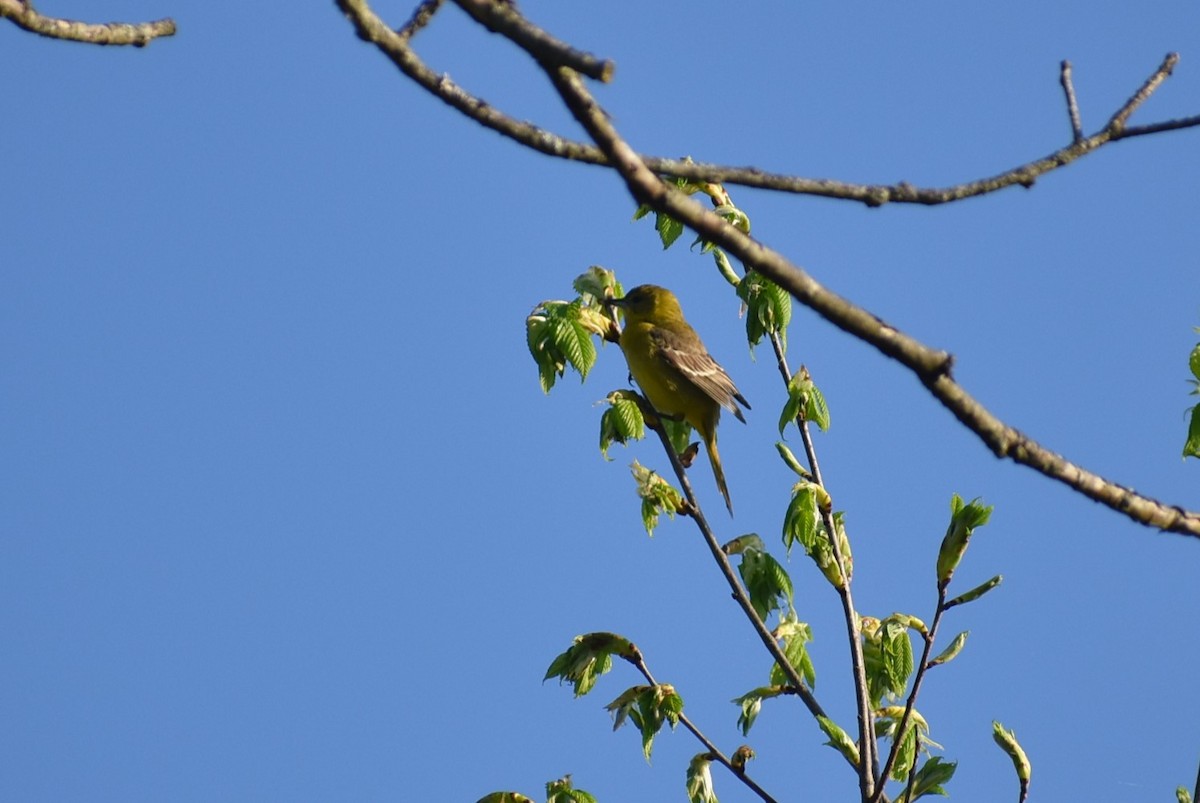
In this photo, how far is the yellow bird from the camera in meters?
8.20

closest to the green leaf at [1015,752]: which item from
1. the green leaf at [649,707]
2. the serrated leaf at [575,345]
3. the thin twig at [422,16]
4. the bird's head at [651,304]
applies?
the green leaf at [649,707]

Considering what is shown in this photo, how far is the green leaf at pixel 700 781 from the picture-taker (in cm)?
475

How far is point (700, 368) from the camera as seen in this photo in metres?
8.30

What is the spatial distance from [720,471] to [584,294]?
262 cm

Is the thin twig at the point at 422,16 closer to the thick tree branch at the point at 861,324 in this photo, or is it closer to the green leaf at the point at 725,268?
the thick tree branch at the point at 861,324

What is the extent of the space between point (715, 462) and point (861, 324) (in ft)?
20.6

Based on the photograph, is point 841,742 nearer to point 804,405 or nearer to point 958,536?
point 958,536

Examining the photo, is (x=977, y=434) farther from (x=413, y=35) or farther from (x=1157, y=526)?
(x=413, y=35)

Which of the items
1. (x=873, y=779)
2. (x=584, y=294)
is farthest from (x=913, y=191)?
(x=584, y=294)

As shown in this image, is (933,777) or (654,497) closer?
(933,777)

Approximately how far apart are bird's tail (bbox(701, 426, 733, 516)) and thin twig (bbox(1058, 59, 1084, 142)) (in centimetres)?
505

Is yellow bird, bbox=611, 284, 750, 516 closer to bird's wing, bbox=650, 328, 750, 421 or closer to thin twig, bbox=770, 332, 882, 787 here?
bird's wing, bbox=650, 328, 750, 421

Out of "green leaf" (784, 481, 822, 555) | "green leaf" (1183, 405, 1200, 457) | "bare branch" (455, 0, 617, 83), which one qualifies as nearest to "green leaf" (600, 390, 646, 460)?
"green leaf" (784, 481, 822, 555)

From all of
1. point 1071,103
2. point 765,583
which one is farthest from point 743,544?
point 1071,103
